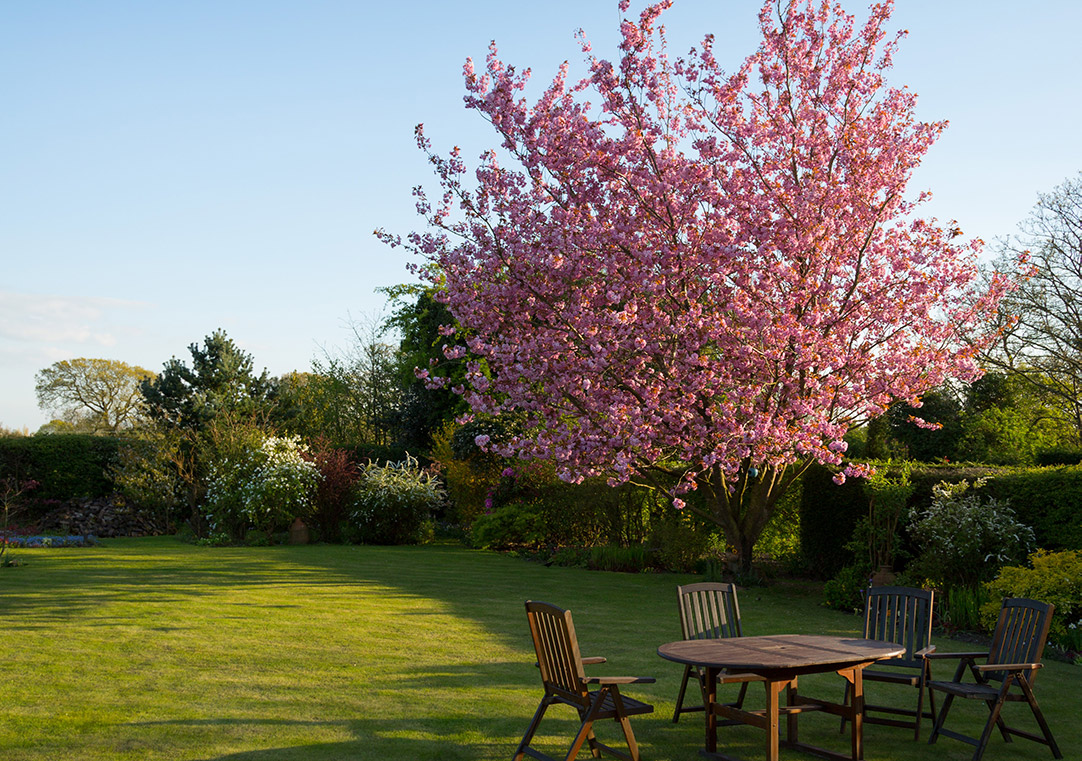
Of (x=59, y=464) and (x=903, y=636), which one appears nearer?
(x=903, y=636)

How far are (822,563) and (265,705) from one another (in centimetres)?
1059

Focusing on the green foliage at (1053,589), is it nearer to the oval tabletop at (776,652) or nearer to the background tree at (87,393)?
the oval tabletop at (776,652)

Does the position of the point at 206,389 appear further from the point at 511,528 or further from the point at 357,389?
the point at 357,389

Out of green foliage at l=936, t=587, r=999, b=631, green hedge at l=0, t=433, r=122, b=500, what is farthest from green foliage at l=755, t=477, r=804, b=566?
→ green hedge at l=0, t=433, r=122, b=500

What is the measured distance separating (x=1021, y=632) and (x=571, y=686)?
120 inches

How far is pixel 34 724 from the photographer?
5.54 metres

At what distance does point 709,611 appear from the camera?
656 cm

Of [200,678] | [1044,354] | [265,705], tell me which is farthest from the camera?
[1044,354]

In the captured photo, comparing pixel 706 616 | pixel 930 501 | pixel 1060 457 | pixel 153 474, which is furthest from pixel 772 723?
pixel 153 474

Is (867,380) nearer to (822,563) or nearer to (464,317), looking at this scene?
(822,563)

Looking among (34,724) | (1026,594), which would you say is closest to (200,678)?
(34,724)

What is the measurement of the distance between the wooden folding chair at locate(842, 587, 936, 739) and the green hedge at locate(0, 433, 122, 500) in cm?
2078

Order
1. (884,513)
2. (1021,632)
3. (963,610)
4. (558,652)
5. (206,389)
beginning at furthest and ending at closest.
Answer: (206,389), (884,513), (963,610), (1021,632), (558,652)

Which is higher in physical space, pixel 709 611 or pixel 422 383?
pixel 422 383
